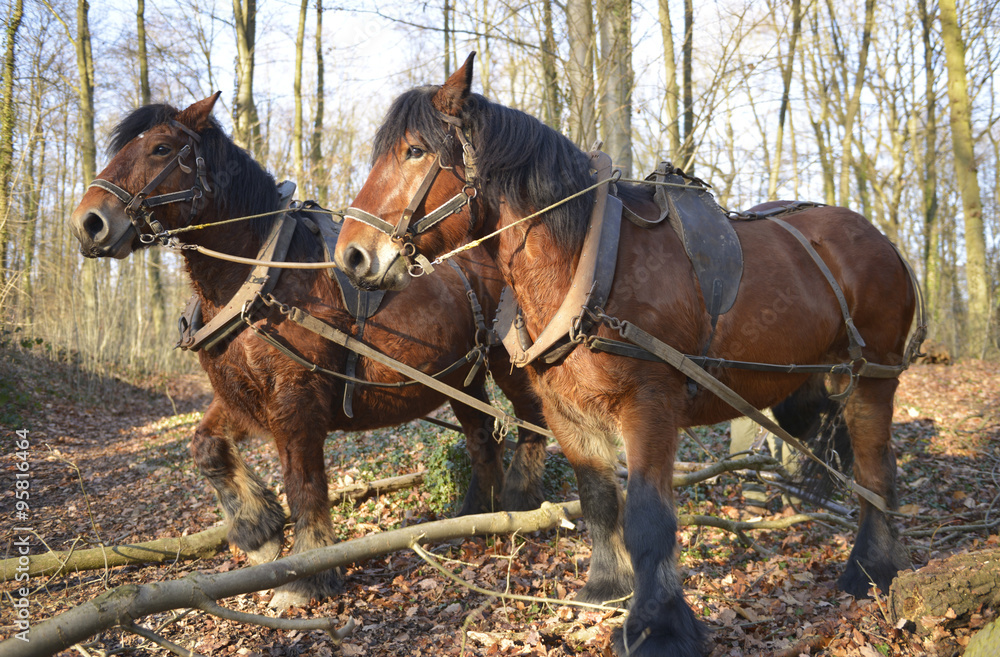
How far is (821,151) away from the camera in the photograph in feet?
58.7

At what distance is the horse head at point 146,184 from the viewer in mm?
3523

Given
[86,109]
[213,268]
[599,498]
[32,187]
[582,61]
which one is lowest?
[599,498]

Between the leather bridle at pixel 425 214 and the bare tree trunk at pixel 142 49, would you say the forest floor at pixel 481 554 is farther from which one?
the bare tree trunk at pixel 142 49

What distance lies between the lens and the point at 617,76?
26.5 ft

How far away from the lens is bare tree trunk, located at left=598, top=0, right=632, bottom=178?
7.90 meters

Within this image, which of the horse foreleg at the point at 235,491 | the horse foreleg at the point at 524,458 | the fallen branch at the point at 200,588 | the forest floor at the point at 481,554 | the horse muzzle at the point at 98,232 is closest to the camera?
the fallen branch at the point at 200,588

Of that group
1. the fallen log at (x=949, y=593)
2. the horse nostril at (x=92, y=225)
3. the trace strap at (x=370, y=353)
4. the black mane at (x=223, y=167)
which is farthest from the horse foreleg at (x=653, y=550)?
the horse nostril at (x=92, y=225)

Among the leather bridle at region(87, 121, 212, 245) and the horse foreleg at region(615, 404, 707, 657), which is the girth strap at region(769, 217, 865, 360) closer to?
the horse foreleg at region(615, 404, 707, 657)

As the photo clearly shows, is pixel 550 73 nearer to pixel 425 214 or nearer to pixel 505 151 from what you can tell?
pixel 505 151

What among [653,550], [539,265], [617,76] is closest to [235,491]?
[539,265]

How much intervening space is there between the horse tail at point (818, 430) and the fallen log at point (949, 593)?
4.33ft

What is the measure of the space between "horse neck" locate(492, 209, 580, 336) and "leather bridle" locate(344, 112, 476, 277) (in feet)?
0.73

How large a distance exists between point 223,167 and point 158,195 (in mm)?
446

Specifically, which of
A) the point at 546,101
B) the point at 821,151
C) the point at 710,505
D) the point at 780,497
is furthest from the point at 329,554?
the point at 821,151
